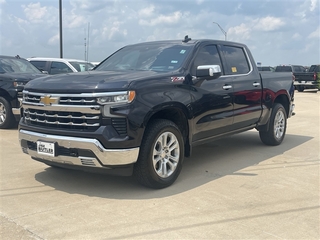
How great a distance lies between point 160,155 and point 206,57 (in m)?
1.88

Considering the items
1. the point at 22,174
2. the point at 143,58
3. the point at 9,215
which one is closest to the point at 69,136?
the point at 9,215

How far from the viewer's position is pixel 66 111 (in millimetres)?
4227

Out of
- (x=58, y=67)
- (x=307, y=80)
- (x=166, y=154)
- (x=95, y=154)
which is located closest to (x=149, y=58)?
(x=166, y=154)

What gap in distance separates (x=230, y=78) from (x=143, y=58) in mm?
1440

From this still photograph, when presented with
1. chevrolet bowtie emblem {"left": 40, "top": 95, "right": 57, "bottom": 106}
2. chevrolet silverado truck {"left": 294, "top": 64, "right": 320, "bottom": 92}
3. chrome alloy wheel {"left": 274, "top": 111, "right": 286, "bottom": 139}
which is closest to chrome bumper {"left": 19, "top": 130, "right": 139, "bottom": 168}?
chevrolet bowtie emblem {"left": 40, "top": 95, "right": 57, "bottom": 106}

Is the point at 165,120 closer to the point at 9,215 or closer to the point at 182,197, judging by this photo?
the point at 182,197

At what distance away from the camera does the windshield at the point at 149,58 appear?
5238mm

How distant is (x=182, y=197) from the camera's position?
4.35 m

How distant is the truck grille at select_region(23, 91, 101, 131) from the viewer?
13.5 feet

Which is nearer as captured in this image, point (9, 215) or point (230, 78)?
point (9, 215)

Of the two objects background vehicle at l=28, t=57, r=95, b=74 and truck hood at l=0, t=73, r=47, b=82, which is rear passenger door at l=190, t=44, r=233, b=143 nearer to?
truck hood at l=0, t=73, r=47, b=82

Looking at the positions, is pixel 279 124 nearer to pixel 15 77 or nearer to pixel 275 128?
pixel 275 128

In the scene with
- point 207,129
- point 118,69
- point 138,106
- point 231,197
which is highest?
point 118,69

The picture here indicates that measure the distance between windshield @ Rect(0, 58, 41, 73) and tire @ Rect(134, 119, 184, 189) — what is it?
6.05 meters
